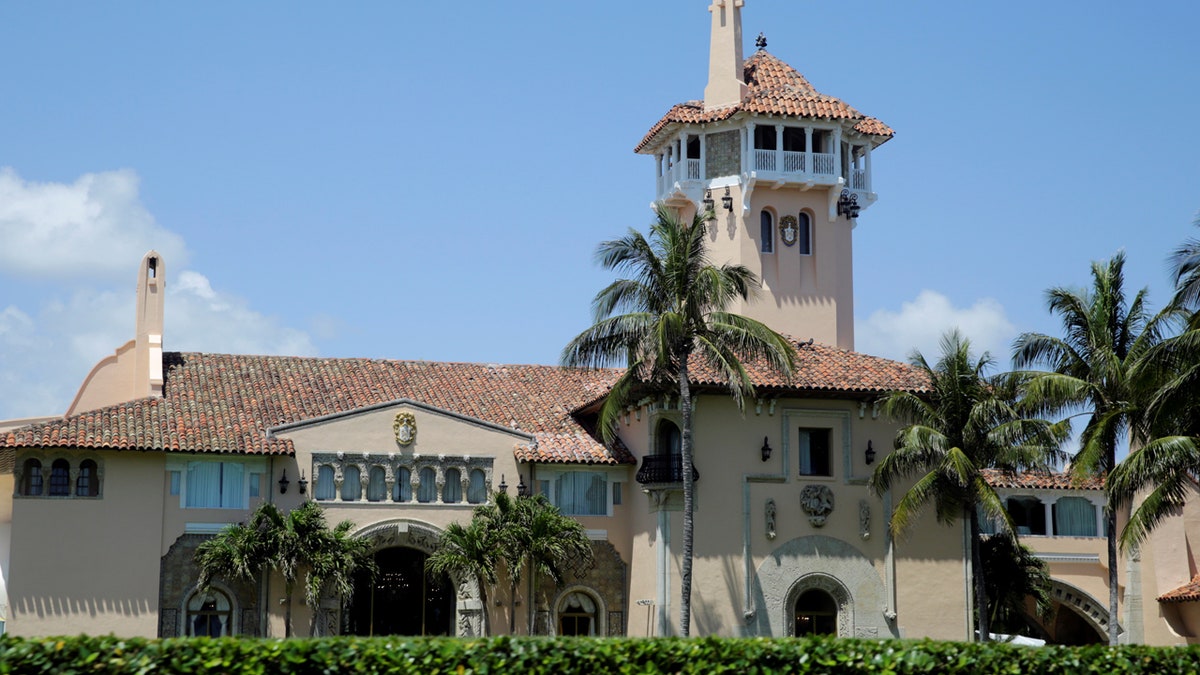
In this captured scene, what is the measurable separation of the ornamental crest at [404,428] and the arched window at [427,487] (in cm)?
92

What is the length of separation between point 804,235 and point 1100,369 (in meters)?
11.7

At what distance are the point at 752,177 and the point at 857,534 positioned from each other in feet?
36.7

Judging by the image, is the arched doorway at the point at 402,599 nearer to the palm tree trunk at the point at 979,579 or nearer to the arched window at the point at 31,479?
the arched window at the point at 31,479

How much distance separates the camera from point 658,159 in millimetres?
49062

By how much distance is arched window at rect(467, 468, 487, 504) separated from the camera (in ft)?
134

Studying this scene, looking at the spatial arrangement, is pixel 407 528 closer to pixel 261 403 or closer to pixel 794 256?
pixel 261 403

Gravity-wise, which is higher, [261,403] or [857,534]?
[261,403]

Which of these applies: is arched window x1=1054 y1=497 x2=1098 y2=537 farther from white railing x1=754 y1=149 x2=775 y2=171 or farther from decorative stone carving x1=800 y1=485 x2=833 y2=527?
white railing x1=754 y1=149 x2=775 y2=171

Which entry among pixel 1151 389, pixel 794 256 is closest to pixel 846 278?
pixel 794 256

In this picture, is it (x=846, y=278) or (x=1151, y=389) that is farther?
(x=846, y=278)

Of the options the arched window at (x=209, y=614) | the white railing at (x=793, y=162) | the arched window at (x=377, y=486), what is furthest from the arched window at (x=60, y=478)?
the white railing at (x=793, y=162)

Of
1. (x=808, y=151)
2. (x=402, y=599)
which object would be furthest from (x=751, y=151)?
(x=402, y=599)

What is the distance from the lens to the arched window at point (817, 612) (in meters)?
39.8

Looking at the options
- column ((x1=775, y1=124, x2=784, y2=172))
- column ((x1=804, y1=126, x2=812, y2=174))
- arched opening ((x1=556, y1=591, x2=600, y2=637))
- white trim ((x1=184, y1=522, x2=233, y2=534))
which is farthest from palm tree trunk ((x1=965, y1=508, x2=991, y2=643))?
white trim ((x1=184, y1=522, x2=233, y2=534))
